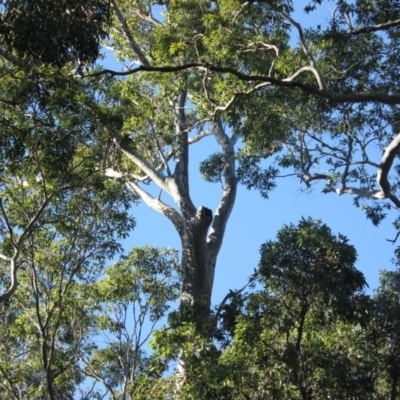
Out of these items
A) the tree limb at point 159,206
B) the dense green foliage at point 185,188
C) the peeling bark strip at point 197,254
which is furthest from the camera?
the tree limb at point 159,206

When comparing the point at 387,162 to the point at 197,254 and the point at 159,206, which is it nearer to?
the point at 197,254

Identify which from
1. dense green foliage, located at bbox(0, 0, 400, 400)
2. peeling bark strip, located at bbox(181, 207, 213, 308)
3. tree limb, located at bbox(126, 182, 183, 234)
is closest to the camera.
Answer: dense green foliage, located at bbox(0, 0, 400, 400)

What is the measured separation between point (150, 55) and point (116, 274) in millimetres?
4085

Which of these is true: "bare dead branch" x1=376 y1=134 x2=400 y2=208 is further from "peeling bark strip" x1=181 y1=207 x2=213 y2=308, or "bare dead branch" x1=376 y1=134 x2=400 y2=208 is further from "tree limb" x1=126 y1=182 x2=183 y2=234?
"tree limb" x1=126 y1=182 x2=183 y2=234

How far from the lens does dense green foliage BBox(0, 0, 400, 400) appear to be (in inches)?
352

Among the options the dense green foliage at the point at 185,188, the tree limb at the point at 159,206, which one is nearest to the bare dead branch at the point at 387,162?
the dense green foliage at the point at 185,188

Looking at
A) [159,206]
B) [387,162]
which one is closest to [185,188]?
[159,206]

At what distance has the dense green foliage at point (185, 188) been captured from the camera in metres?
8.93

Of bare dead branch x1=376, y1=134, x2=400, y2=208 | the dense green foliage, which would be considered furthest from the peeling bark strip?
bare dead branch x1=376, y1=134, x2=400, y2=208

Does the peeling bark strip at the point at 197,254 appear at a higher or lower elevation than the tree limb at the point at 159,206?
lower

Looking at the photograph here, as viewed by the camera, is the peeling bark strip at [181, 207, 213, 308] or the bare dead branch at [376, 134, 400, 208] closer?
the bare dead branch at [376, 134, 400, 208]

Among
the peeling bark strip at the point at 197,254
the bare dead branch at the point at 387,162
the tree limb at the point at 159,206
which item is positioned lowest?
the bare dead branch at the point at 387,162

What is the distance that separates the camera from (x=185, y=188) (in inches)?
615

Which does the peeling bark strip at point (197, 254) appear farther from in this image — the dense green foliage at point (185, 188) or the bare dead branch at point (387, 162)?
the bare dead branch at point (387, 162)
